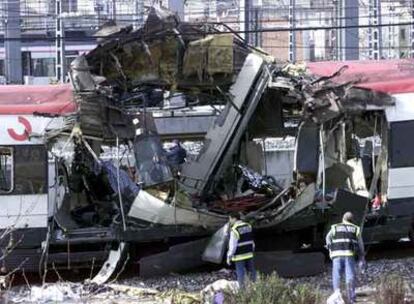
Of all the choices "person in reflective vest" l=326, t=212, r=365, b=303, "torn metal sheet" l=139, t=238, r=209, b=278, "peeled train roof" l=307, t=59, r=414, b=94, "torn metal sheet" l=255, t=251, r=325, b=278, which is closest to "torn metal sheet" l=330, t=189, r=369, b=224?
"torn metal sheet" l=255, t=251, r=325, b=278

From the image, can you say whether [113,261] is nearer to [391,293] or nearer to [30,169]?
[30,169]

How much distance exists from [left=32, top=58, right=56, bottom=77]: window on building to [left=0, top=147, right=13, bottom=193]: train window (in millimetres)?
38372

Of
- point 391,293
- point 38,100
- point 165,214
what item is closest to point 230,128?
point 165,214

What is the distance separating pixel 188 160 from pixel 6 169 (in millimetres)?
3540

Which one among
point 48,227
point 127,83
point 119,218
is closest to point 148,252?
point 119,218

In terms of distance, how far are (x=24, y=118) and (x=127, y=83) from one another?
6.36 feet

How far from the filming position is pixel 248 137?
16781 mm

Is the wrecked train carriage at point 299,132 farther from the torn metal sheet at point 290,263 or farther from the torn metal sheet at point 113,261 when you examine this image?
the torn metal sheet at point 113,261

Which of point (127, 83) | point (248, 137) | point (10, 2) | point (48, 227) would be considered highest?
point (10, 2)

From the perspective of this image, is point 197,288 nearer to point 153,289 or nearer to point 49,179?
point 153,289

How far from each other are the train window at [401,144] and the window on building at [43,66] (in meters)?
39.3

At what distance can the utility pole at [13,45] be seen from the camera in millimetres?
32838

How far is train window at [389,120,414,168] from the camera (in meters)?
15.5

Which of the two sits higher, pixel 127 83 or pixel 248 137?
pixel 127 83
